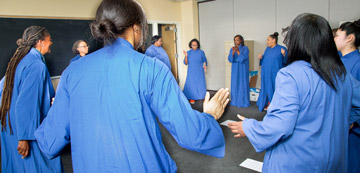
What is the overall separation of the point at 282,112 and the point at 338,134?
1.00 feet

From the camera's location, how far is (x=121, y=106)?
837 millimetres

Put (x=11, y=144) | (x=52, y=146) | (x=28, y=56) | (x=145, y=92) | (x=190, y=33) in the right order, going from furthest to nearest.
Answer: (x=190, y=33) < (x=11, y=144) < (x=28, y=56) < (x=52, y=146) < (x=145, y=92)

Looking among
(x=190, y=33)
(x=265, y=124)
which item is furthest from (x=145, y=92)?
(x=190, y=33)

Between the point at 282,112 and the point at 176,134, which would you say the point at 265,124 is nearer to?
the point at 282,112

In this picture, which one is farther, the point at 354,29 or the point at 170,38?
the point at 170,38

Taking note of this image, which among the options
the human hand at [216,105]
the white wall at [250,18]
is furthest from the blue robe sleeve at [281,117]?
the white wall at [250,18]

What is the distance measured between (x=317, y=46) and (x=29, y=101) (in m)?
1.65

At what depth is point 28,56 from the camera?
1.68 metres

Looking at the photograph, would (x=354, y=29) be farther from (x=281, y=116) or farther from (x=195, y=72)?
(x=195, y=72)

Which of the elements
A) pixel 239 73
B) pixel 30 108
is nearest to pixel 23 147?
pixel 30 108

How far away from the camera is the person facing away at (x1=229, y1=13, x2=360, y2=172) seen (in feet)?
3.56

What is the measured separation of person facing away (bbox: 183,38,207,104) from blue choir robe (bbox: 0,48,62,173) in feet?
13.5

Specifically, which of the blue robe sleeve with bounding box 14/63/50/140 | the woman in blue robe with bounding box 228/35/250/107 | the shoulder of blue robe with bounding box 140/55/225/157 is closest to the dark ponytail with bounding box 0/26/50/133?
the blue robe sleeve with bounding box 14/63/50/140

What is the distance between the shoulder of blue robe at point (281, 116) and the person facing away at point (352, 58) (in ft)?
2.93
